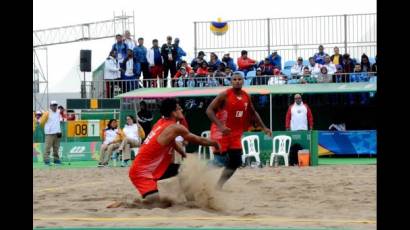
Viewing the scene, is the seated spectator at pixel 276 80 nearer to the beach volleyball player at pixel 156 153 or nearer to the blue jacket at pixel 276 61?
the blue jacket at pixel 276 61

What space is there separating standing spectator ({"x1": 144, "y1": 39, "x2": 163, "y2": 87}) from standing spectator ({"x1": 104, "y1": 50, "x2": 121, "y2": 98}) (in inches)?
42.8

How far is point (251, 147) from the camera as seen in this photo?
816 inches

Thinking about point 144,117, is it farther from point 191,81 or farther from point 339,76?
point 339,76

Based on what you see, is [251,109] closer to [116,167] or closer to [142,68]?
[116,167]

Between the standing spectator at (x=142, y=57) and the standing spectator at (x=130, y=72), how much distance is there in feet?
0.40

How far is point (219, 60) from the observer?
25.5 metres

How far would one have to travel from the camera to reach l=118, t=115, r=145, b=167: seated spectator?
70.5 feet

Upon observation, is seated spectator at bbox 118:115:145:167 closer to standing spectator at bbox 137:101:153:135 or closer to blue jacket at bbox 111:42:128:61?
standing spectator at bbox 137:101:153:135

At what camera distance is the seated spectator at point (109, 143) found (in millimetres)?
21578

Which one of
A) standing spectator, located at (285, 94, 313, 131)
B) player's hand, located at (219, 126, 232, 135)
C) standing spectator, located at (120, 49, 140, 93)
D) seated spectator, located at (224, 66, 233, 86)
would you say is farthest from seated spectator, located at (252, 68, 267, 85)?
player's hand, located at (219, 126, 232, 135)

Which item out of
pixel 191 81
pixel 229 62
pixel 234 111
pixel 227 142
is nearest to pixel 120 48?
pixel 191 81

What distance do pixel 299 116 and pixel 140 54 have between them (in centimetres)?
623

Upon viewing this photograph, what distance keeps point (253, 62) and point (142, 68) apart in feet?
11.8
